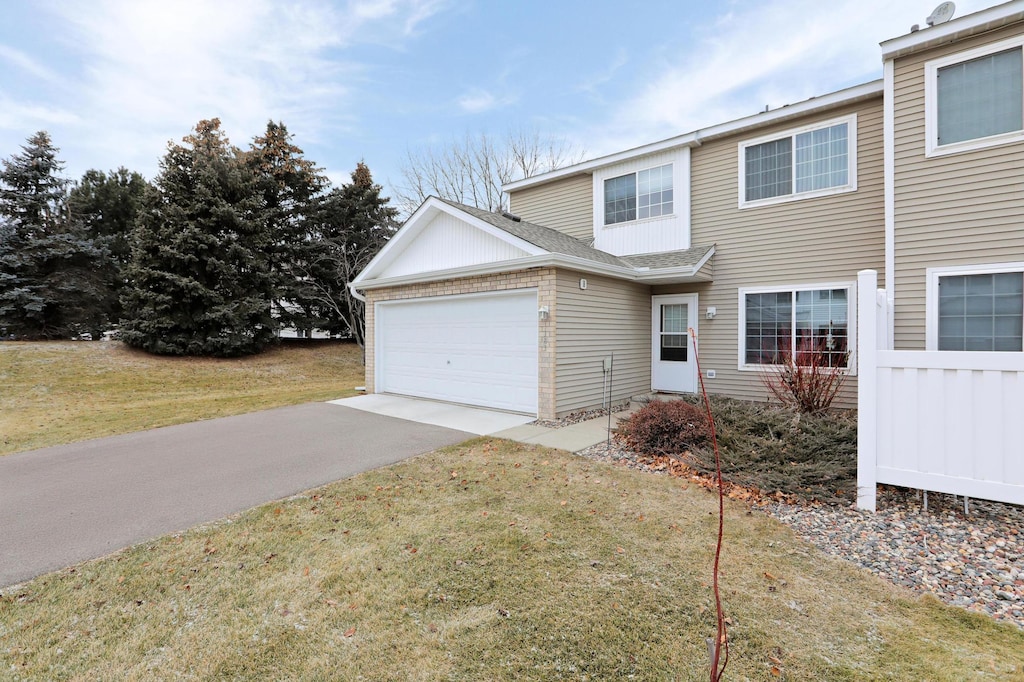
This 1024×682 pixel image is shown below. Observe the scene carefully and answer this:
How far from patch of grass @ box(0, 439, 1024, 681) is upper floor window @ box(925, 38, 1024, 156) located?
22.8 feet

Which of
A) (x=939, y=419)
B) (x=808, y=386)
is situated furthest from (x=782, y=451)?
(x=808, y=386)

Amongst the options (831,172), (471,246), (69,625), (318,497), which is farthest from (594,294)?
(69,625)

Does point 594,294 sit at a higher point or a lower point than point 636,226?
lower

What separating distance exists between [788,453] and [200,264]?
19.8 meters

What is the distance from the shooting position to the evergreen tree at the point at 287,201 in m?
20.8

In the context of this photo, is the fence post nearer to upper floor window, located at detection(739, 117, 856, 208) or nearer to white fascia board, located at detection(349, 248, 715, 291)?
white fascia board, located at detection(349, 248, 715, 291)

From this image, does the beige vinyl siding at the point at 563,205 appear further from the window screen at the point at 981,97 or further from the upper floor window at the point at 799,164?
the window screen at the point at 981,97

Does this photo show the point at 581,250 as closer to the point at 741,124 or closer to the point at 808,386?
the point at 741,124

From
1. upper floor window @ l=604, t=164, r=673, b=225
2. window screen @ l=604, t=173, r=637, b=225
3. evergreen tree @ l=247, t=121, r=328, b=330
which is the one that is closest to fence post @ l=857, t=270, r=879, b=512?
upper floor window @ l=604, t=164, r=673, b=225

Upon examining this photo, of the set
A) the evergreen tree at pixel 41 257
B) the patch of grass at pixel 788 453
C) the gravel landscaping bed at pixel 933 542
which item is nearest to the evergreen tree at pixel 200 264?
the evergreen tree at pixel 41 257

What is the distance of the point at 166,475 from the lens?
5586 millimetres

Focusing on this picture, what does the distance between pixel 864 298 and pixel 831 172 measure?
5.63 m

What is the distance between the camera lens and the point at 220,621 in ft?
9.16

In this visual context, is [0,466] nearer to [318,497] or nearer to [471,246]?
[318,497]
